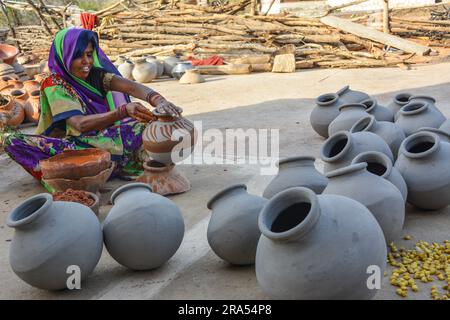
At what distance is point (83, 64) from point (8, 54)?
8.40 m

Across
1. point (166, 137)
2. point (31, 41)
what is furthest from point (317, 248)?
point (31, 41)

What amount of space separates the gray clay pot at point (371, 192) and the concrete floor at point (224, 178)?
0.26 metres

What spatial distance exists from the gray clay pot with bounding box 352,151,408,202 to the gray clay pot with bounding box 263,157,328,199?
233 millimetres

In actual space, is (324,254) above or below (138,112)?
above

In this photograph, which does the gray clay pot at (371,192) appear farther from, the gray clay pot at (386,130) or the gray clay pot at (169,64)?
the gray clay pot at (169,64)

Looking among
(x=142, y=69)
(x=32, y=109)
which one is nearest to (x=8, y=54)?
(x=142, y=69)

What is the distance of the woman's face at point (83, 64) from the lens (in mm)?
4004

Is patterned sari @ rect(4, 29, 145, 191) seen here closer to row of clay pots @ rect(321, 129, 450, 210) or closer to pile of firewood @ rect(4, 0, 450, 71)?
row of clay pots @ rect(321, 129, 450, 210)

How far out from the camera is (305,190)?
2.14 m

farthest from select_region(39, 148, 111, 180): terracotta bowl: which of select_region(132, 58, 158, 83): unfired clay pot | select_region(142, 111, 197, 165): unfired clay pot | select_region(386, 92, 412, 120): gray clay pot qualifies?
select_region(132, 58, 158, 83): unfired clay pot

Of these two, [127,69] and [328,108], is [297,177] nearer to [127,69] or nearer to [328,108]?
[328,108]

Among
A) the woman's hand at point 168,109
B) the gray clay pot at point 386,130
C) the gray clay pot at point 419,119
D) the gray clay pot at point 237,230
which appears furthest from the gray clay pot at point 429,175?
the woman's hand at point 168,109

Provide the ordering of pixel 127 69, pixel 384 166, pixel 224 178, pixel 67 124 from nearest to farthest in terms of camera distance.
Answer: pixel 384 166 → pixel 67 124 → pixel 224 178 → pixel 127 69

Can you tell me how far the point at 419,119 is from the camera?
4.01 metres
